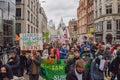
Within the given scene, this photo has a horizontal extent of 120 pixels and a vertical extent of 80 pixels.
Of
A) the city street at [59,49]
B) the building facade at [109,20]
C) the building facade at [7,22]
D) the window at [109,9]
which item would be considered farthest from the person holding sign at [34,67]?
the window at [109,9]

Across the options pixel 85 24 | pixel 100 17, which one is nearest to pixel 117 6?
pixel 100 17

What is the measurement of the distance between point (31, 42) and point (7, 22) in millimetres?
28065

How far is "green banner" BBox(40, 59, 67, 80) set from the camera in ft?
41.9

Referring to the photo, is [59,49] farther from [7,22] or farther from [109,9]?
[109,9]

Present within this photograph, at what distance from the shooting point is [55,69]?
12977 mm

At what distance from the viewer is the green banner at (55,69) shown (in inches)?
503

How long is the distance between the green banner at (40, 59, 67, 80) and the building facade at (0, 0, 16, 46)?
24524 mm

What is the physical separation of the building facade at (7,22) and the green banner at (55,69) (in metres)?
24.5

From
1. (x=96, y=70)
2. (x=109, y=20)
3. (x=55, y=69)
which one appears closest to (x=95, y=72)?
(x=96, y=70)

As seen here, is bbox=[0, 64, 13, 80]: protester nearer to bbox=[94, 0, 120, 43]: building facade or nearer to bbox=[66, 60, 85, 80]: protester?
bbox=[66, 60, 85, 80]: protester

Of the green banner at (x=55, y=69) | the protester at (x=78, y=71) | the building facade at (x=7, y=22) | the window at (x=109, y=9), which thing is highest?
the window at (x=109, y=9)

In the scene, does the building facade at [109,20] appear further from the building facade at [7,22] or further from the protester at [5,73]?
the protester at [5,73]

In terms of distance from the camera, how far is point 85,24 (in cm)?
9038

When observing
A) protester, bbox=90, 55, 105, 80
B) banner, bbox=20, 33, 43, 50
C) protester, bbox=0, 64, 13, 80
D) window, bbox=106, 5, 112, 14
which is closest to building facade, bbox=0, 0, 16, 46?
window, bbox=106, 5, 112, 14
